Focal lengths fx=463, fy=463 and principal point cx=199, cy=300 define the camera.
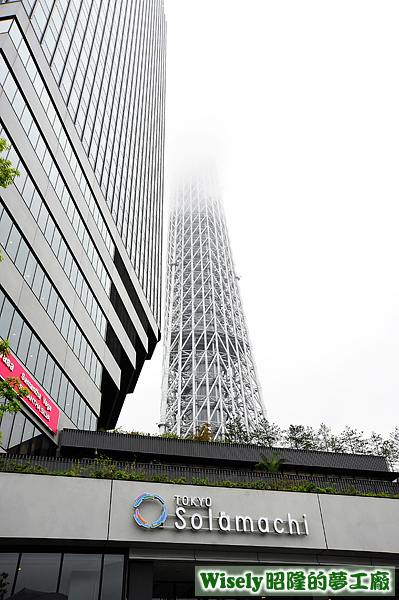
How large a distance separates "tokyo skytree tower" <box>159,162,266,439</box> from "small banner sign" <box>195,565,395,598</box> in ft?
186

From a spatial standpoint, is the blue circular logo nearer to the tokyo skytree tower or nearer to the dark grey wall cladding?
the dark grey wall cladding

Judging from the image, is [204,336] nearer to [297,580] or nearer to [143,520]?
[297,580]

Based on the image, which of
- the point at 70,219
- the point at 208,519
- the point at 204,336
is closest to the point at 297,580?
the point at 208,519

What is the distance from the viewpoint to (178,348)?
3826 inches

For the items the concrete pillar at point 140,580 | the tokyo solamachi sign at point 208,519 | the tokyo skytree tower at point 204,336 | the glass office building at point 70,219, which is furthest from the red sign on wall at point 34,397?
the tokyo skytree tower at point 204,336

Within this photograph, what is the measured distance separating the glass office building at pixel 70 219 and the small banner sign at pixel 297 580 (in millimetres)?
11612

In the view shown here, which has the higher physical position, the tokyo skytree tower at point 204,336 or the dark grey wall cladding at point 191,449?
the tokyo skytree tower at point 204,336

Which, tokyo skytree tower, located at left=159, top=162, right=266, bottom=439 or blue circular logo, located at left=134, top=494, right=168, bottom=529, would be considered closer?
blue circular logo, located at left=134, top=494, right=168, bottom=529

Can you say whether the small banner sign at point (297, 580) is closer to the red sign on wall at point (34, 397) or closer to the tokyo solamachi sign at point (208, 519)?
the tokyo solamachi sign at point (208, 519)

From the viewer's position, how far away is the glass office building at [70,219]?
970 inches

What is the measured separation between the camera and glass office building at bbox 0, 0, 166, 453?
80.8 feet

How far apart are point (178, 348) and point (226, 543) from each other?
263 feet

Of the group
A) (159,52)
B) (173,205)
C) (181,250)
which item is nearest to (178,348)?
(181,250)

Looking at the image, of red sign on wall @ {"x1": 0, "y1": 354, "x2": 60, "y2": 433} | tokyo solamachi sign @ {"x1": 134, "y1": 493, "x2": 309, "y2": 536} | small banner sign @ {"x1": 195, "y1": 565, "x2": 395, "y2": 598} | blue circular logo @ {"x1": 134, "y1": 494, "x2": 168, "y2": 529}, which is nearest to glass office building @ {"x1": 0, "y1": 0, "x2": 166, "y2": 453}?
red sign on wall @ {"x1": 0, "y1": 354, "x2": 60, "y2": 433}
